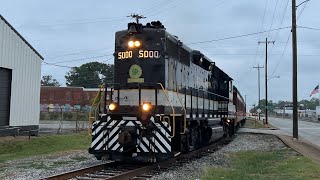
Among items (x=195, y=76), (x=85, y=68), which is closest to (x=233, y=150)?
(x=195, y=76)

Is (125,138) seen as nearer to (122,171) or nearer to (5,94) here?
(122,171)

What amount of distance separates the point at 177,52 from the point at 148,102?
2.90 m

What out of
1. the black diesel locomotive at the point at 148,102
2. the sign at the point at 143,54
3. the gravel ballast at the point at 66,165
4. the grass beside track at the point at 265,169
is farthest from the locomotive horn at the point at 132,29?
the grass beside track at the point at 265,169

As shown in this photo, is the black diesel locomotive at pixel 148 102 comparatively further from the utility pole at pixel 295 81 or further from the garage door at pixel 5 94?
the garage door at pixel 5 94

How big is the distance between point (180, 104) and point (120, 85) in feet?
7.37

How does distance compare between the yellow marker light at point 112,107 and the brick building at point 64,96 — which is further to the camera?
the brick building at point 64,96

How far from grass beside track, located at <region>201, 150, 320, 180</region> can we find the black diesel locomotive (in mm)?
1709

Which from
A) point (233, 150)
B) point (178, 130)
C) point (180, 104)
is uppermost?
point (180, 104)

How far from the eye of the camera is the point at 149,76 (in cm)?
1305

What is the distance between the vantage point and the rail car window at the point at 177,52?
13.6m

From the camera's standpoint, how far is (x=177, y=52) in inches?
567

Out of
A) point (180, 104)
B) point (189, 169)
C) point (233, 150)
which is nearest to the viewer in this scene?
point (189, 169)

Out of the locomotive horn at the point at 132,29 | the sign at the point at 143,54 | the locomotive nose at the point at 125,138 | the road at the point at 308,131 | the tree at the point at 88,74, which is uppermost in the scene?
the tree at the point at 88,74

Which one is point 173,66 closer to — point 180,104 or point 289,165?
point 180,104
